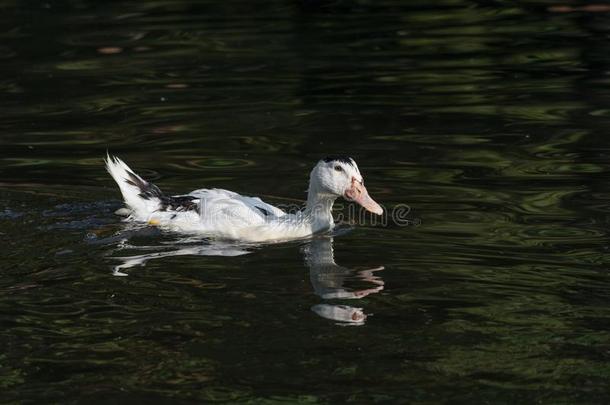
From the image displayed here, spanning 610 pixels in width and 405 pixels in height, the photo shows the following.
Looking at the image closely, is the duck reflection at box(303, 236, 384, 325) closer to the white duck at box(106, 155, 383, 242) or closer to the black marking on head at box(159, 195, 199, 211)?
the white duck at box(106, 155, 383, 242)

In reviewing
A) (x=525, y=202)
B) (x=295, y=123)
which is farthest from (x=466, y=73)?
(x=525, y=202)

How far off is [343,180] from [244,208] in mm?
858

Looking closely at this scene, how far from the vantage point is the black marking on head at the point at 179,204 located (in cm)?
1045

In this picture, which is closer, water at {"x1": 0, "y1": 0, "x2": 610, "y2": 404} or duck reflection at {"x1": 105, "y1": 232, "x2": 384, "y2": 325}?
water at {"x1": 0, "y1": 0, "x2": 610, "y2": 404}

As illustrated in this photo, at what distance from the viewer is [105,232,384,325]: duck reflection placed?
323 inches

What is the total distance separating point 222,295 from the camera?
8.51 meters

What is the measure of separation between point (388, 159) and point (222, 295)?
4.46 meters

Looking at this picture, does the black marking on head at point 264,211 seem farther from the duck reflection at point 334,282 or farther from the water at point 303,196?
the duck reflection at point 334,282

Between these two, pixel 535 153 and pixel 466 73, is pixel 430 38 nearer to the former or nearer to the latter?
pixel 466 73

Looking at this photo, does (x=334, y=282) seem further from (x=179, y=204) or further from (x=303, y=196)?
(x=303, y=196)

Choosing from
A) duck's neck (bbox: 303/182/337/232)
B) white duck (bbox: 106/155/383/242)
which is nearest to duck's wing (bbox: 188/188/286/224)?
white duck (bbox: 106/155/383/242)

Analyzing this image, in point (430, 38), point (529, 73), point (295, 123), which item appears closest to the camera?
point (295, 123)

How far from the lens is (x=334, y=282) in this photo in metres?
8.95

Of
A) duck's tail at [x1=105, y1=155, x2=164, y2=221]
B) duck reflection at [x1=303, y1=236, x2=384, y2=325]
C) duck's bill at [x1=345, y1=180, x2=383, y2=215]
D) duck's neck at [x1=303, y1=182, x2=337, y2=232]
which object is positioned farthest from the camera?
duck's tail at [x1=105, y1=155, x2=164, y2=221]
